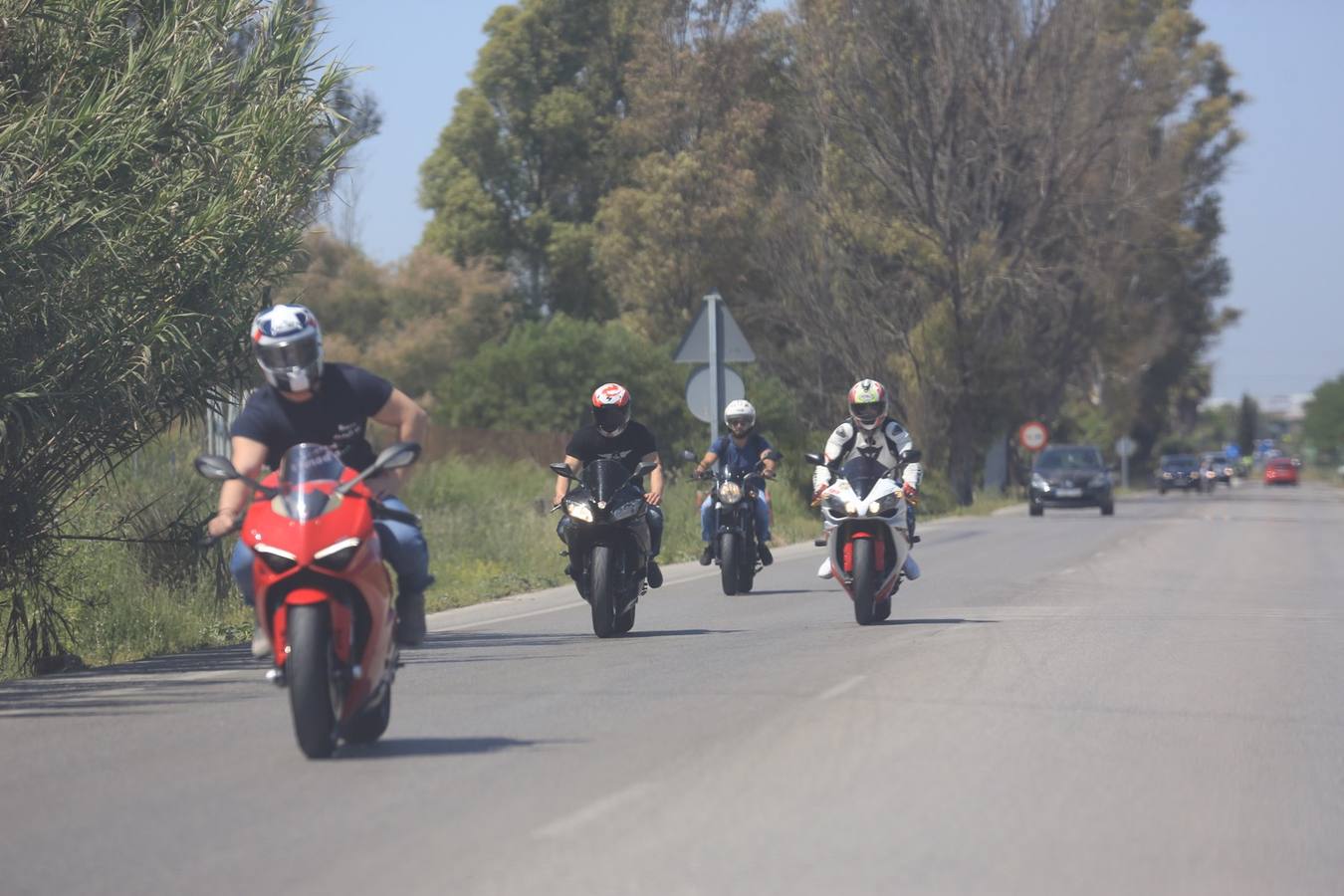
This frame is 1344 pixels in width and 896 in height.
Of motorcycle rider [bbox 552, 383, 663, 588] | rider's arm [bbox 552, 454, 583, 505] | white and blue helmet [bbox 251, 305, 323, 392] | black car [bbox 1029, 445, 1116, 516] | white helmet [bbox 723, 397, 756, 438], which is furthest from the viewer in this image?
black car [bbox 1029, 445, 1116, 516]

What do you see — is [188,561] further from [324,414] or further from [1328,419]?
[1328,419]

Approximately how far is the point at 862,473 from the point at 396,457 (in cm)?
691

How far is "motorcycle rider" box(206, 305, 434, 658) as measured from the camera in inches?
319

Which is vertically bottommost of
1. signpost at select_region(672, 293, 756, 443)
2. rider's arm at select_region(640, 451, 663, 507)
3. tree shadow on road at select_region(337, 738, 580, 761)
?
tree shadow on road at select_region(337, 738, 580, 761)

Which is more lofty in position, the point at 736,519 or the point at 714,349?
the point at 714,349

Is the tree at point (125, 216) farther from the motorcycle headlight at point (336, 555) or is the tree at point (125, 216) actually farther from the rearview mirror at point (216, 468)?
the motorcycle headlight at point (336, 555)

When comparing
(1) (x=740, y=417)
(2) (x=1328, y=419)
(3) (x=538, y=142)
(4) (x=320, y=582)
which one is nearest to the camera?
(4) (x=320, y=582)

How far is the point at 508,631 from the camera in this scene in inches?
587

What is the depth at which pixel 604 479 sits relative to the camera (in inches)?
535

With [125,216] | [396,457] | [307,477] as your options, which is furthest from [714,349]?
[307,477]

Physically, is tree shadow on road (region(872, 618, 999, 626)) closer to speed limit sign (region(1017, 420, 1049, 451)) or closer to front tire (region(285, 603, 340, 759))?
front tire (region(285, 603, 340, 759))

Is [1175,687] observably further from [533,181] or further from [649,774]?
[533,181]

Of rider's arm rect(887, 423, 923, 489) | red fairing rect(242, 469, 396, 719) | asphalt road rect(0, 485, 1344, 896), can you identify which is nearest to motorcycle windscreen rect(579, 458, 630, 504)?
asphalt road rect(0, 485, 1344, 896)

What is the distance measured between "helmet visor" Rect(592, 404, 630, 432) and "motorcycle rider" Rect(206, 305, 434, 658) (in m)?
5.42
